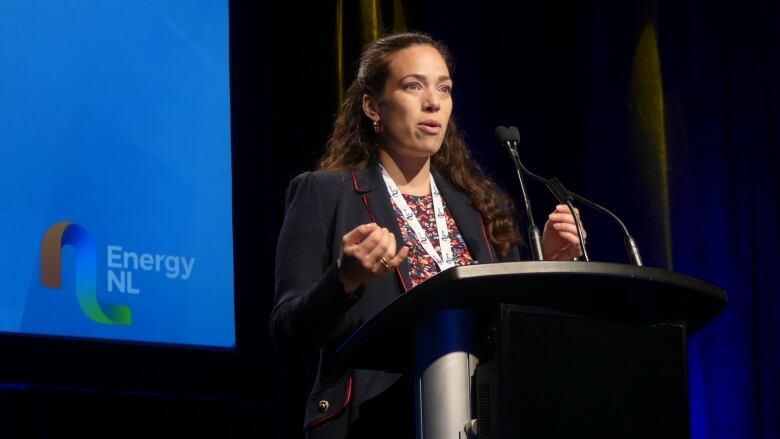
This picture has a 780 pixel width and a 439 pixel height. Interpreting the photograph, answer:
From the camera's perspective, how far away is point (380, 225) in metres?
1.95

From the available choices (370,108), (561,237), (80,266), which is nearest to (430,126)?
(370,108)

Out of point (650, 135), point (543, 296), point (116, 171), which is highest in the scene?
Result: point (650, 135)

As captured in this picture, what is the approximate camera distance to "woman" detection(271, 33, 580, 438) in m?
1.61

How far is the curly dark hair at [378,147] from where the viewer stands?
6.98 feet

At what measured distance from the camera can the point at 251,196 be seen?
360 cm

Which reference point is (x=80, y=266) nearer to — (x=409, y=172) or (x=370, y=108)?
(x=370, y=108)

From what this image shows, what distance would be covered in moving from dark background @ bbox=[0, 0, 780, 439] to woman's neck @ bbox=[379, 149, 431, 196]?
1.37 metres

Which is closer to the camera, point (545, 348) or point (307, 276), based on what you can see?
point (545, 348)

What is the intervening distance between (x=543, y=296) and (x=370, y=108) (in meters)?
0.99

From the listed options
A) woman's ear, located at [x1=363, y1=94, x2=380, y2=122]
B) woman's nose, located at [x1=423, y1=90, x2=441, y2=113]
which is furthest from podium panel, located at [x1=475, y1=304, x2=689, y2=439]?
woman's ear, located at [x1=363, y1=94, x2=380, y2=122]

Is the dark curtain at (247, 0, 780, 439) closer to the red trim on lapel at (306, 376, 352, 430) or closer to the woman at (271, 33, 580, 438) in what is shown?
the woman at (271, 33, 580, 438)

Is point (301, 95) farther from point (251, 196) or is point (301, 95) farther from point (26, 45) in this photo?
point (26, 45)

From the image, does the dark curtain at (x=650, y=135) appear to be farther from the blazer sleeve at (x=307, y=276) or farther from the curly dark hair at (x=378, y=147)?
the blazer sleeve at (x=307, y=276)

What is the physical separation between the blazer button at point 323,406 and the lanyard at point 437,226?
0.36 meters
